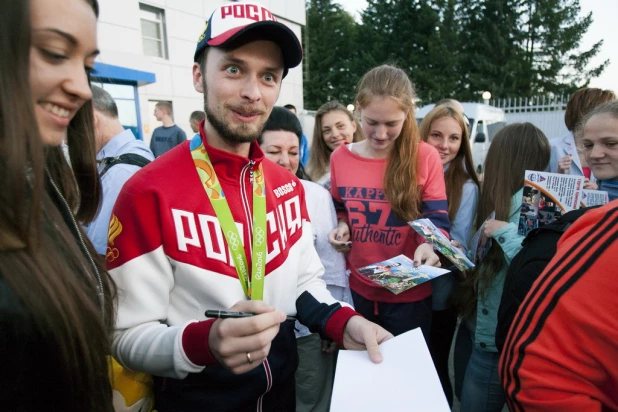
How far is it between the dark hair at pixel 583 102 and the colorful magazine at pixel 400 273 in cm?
218

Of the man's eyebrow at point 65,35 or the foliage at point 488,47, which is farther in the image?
the foliage at point 488,47

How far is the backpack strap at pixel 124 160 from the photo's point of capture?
2.61 metres

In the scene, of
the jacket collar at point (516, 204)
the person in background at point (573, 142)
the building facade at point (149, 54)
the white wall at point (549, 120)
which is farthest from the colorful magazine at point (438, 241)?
the white wall at point (549, 120)

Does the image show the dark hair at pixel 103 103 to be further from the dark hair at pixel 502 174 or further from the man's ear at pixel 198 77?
the dark hair at pixel 502 174

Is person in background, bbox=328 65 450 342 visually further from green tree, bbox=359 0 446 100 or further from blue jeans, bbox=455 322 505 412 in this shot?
green tree, bbox=359 0 446 100

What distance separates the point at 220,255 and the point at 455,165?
236 centimetres

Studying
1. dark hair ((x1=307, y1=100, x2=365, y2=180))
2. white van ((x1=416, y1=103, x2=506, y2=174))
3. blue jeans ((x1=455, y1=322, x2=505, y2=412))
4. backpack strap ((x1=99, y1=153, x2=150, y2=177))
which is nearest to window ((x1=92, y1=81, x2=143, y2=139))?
dark hair ((x1=307, y1=100, x2=365, y2=180))

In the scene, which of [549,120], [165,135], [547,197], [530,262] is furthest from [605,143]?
Answer: [549,120]

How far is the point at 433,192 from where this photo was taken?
2.45 meters

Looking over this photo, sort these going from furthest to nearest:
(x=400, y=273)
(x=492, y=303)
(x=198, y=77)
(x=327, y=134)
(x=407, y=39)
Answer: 1. (x=407, y=39)
2. (x=327, y=134)
3. (x=492, y=303)
4. (x=400, y=273)
5. (x=198, y=77)

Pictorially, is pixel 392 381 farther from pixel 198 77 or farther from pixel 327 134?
pixel 327 134

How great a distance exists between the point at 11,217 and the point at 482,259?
2241 mm

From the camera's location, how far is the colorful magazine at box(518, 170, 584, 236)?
72.6 inches

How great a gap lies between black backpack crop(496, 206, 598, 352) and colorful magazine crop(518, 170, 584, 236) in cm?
54
